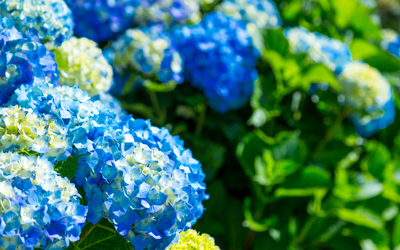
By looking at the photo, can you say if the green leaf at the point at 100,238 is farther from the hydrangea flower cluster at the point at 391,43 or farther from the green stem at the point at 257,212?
the hydrangea flower cluster at the point at 391,43

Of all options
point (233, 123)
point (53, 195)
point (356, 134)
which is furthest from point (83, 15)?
point (356, 134)

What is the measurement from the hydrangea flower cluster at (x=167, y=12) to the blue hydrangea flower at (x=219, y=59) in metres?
0.10

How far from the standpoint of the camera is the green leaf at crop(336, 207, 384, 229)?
176 centimetres

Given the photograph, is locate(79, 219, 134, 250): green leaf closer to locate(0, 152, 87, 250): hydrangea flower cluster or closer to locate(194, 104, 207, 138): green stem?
locate(0, 152, 87, 250): hydrangea flower cluster

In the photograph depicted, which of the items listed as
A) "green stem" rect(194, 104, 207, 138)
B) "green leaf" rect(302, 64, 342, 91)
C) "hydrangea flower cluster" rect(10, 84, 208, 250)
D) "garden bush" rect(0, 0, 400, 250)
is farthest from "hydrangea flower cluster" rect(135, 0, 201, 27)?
"hydrangea flower cluster" rect(10, 84, 208, 250)

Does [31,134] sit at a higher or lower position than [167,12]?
higher

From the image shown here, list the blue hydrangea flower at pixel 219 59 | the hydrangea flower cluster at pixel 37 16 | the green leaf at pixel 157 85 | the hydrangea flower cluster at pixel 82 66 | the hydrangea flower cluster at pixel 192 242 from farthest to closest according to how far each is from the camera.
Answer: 1. the blue hydrangea flower at pixel 219 59
2. the green leaf at pixel 157 85
3. the hydrangea flower cluster at pixel 82 66
4. the hydrangea flower cluster at pixel 37 16
5. the hydrangea flower cluster at pixel 192 242

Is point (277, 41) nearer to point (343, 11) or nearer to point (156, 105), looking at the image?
point (156, 105)

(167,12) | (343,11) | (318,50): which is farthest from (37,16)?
(343,11)

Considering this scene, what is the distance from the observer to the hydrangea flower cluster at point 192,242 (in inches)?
32.6

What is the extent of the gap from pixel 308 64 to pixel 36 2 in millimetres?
1137

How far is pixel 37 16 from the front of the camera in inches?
39.2

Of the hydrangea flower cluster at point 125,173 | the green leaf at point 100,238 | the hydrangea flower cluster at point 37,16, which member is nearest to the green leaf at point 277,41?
the hydrangea flower cluster at point 37,16

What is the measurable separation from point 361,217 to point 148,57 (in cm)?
110
